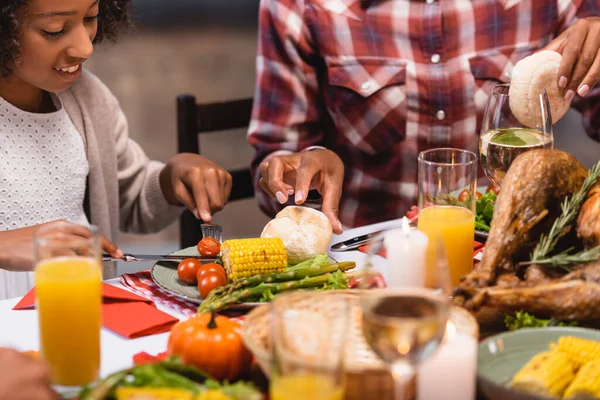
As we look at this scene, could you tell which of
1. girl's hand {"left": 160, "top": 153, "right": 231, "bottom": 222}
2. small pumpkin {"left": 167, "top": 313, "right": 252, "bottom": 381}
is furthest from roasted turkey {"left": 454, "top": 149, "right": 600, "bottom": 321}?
girl's hand {"left": 160, "top": 153, "right": 231, "bottom": 222}

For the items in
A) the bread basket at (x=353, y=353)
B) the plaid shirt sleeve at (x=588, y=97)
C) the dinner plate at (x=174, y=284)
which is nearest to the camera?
the bread basket at (x=353, y=353)

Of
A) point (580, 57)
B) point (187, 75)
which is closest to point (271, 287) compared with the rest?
point (580, 57)

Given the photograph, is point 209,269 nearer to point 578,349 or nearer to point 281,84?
point 578,349

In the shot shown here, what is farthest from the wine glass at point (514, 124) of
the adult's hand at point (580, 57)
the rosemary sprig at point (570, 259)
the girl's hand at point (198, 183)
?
the girl's hand at point (198, 183)

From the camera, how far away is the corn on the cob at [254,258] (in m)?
1.67

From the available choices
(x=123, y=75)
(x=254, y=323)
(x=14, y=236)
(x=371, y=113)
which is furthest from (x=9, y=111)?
(x=123, y=75)

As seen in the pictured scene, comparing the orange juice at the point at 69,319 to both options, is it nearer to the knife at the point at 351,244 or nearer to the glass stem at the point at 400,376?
the glass stem at the point at 400,376

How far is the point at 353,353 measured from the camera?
1239mm

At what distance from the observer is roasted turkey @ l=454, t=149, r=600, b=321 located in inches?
52.9

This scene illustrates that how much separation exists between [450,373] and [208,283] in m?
0.62

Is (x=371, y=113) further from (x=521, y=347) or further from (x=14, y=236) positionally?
(x=521, y=347)

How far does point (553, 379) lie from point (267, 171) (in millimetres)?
1108

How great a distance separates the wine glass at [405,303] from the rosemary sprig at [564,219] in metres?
0.43

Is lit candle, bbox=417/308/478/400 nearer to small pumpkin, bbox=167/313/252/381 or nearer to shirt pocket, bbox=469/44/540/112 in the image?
small pumpkin, bbox=167/313/252/381
